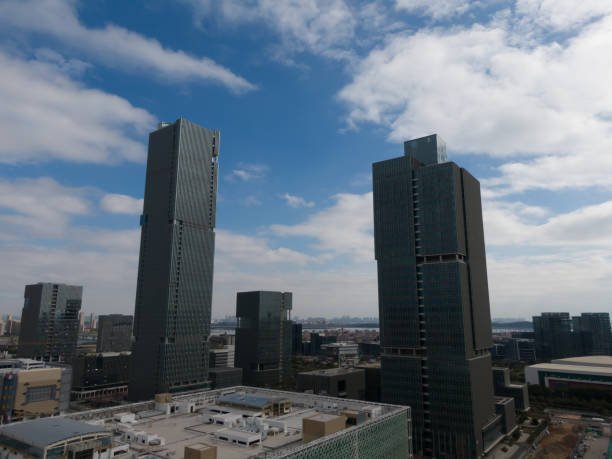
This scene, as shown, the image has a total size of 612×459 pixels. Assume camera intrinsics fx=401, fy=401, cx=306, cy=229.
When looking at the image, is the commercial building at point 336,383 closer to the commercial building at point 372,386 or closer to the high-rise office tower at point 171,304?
the commercial building at point 372,386

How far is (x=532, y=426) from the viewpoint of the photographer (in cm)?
16725

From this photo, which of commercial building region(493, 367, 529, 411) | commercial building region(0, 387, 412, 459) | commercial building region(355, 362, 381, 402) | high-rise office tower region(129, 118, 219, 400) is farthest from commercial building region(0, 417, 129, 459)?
commercial building region(493, 367, 529, 411)

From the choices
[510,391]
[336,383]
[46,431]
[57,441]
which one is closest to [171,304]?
[336,383]

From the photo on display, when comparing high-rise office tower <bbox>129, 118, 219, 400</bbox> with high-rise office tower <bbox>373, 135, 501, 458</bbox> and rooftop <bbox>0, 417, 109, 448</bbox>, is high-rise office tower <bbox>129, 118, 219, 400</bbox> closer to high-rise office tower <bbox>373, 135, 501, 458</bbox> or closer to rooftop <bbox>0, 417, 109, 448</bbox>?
high-rise office tower <bbox>373, 135, 501, 458</bbox>

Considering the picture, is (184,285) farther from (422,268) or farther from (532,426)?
(532,426)

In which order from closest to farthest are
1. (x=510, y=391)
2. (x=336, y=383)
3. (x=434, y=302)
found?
(x=434, y=302)
(x=336, y=383)
(x=510, y=391)

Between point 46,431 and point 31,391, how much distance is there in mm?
125296

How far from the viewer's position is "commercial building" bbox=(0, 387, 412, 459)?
66688 mm

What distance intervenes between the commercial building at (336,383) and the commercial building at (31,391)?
105 meters

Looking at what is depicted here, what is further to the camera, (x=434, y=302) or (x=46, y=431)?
(x=434, y=302)

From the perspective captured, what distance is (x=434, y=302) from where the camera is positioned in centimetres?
13925

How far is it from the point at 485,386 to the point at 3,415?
7282 inches

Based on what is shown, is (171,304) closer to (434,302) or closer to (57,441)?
(434,302)

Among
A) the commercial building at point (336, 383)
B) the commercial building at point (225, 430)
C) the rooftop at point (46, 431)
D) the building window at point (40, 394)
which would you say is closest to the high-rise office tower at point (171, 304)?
the building window at point (40, 394)
